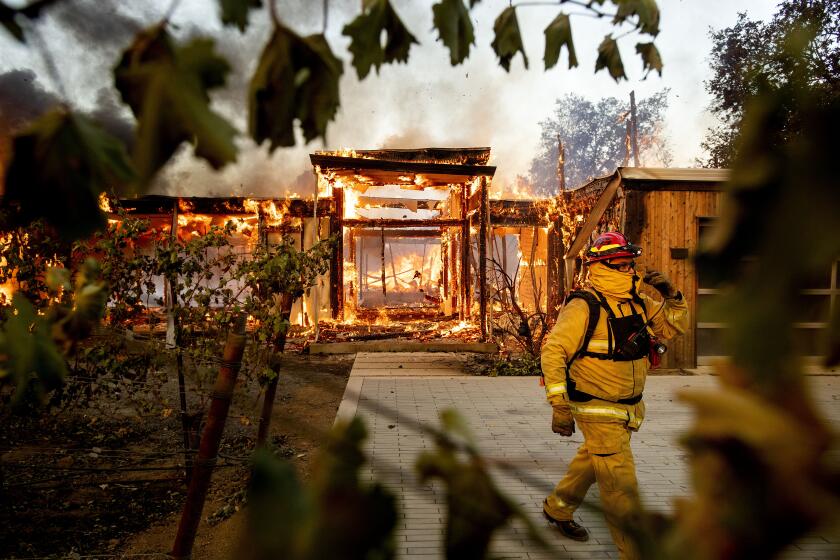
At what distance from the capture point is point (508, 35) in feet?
4.69

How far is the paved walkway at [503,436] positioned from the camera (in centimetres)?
315

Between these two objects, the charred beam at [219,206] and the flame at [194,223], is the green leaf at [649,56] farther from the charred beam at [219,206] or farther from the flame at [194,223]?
the flame at [194,223]

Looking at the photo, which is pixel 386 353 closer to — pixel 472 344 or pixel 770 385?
pixel 472 344

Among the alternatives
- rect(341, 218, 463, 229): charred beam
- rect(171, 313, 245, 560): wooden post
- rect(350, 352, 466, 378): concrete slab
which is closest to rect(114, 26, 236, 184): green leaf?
rect(171, 313, 245, 560): wooden post

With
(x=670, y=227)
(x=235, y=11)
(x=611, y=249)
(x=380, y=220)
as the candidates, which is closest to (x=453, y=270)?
(x=380, y=220)

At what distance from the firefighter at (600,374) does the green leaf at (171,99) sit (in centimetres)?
284

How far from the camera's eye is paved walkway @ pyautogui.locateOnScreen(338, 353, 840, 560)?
3148mm

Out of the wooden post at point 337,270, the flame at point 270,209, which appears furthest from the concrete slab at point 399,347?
the flame at point 270,209

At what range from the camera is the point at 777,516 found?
41 centimetres

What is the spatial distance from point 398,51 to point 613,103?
5741 centimetres

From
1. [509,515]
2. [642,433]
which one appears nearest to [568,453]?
[642,433]

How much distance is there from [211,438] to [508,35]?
242 cm

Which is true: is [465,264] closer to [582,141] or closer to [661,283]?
[661,283]

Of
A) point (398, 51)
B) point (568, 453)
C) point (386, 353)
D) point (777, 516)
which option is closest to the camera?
point (777, 516)
